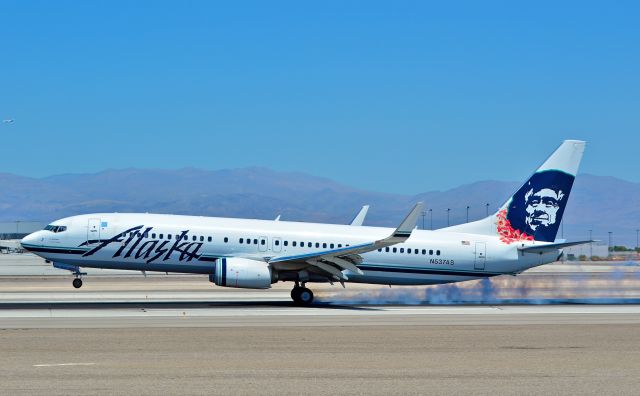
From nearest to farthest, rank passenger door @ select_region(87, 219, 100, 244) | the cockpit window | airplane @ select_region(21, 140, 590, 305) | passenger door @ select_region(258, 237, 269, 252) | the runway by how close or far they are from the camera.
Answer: the runway
airplane @ select_region(21, 140, 590, 305)
passenger door @ select_region(87, 219, 100, 244)
passenger door @ select_region(258, 237, 269, 252)
the cockpit window

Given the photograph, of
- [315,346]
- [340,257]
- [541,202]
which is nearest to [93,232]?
[340,257]

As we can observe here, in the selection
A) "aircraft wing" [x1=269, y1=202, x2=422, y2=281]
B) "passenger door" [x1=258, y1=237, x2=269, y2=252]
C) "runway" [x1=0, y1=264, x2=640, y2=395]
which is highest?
"passenger door" [x1=258, y1=237, x2=269, y2=252]

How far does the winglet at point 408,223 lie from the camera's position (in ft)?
129

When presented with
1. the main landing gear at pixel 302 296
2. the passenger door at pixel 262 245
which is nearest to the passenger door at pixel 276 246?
the passenger door at pixel 262 245

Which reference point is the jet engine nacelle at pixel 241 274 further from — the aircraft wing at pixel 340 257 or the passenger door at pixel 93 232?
the passenger door at pixel 93 232

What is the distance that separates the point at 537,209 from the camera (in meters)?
46.5

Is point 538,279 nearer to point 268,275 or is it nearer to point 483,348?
point 268,275

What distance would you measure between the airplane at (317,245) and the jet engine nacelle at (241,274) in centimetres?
4

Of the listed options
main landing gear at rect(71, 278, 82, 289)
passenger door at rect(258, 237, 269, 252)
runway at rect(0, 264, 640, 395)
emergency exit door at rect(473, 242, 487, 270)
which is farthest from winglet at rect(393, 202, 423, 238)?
main landing gear at rect(71, 278, 82, 289)

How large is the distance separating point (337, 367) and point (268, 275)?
66.8ft

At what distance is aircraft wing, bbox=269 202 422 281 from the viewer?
1606 inches

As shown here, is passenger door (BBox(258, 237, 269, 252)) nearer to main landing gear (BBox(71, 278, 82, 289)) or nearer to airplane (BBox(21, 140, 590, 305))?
airplane (BBox(21, 140, 590, 305))

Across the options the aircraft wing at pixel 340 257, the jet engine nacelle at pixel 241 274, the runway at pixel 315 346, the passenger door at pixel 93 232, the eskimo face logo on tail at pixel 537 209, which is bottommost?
the runway at pixel 315 346

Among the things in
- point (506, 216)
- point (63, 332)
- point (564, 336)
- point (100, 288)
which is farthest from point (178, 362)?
point (100, 288)
